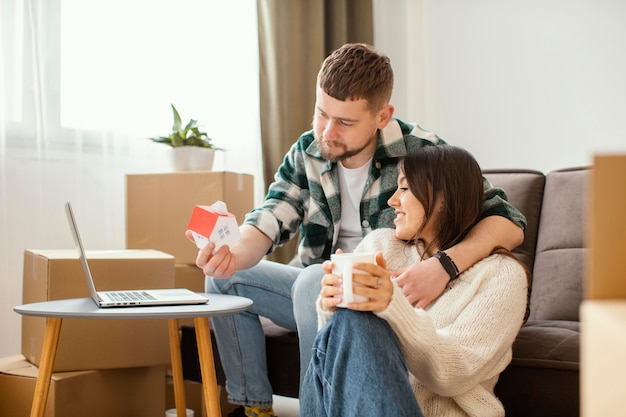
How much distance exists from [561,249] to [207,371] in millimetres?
1060

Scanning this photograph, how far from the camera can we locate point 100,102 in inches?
103

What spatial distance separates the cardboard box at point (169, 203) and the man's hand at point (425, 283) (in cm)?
114

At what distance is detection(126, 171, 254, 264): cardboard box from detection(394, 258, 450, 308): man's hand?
1.14 metres

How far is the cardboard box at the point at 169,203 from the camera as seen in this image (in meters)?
2.42

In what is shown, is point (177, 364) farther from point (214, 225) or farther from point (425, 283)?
point (425, 283)

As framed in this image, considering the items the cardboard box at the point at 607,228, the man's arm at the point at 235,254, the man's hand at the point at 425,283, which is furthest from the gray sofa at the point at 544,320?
the cardboard box at the point at 607,228

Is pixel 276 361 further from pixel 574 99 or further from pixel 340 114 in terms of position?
pixel 574 99

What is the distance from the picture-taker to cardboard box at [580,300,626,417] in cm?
53

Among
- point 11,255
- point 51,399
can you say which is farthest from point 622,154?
point 11,255

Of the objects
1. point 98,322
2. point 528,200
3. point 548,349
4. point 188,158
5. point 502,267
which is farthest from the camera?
point 188,158

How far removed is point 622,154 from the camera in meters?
0.61

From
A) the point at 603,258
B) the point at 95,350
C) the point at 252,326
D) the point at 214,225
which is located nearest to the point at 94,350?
the point at 95,350

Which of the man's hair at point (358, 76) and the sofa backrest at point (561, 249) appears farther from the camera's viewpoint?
the sofa backrest at point (561, 249)

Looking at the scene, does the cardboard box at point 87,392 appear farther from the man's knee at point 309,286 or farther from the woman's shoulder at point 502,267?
the woman's shoulder at point 502,267
